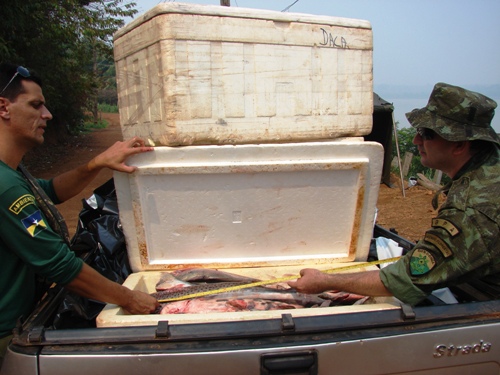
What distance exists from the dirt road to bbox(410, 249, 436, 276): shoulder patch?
6518mm

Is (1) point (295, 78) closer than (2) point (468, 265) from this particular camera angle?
No

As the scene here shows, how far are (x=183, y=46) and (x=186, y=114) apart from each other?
0.34 m

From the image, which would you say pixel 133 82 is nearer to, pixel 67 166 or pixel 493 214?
pixel 493 214

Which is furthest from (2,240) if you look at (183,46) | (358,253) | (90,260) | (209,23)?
(358,253)

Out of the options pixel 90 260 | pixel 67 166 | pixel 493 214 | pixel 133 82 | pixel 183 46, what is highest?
pixel 183 46

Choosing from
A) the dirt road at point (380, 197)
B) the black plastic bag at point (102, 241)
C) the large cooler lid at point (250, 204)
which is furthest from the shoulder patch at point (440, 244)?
the dirt road at point (380, 197)

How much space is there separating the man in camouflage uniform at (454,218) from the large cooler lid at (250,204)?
0.39 m

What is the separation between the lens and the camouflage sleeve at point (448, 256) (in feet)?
6.36

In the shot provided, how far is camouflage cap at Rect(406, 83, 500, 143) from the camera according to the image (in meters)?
2.06

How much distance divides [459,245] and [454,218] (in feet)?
0.42

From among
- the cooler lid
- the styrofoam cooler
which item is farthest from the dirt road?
the cooler lid

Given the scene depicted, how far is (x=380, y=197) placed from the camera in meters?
12.2

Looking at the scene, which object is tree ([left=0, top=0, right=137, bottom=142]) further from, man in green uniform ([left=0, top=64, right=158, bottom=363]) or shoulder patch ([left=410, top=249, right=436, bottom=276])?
shoulder patch ([left=410, top=249, right=436, bottom=276])

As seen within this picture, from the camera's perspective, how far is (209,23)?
2.20 m
